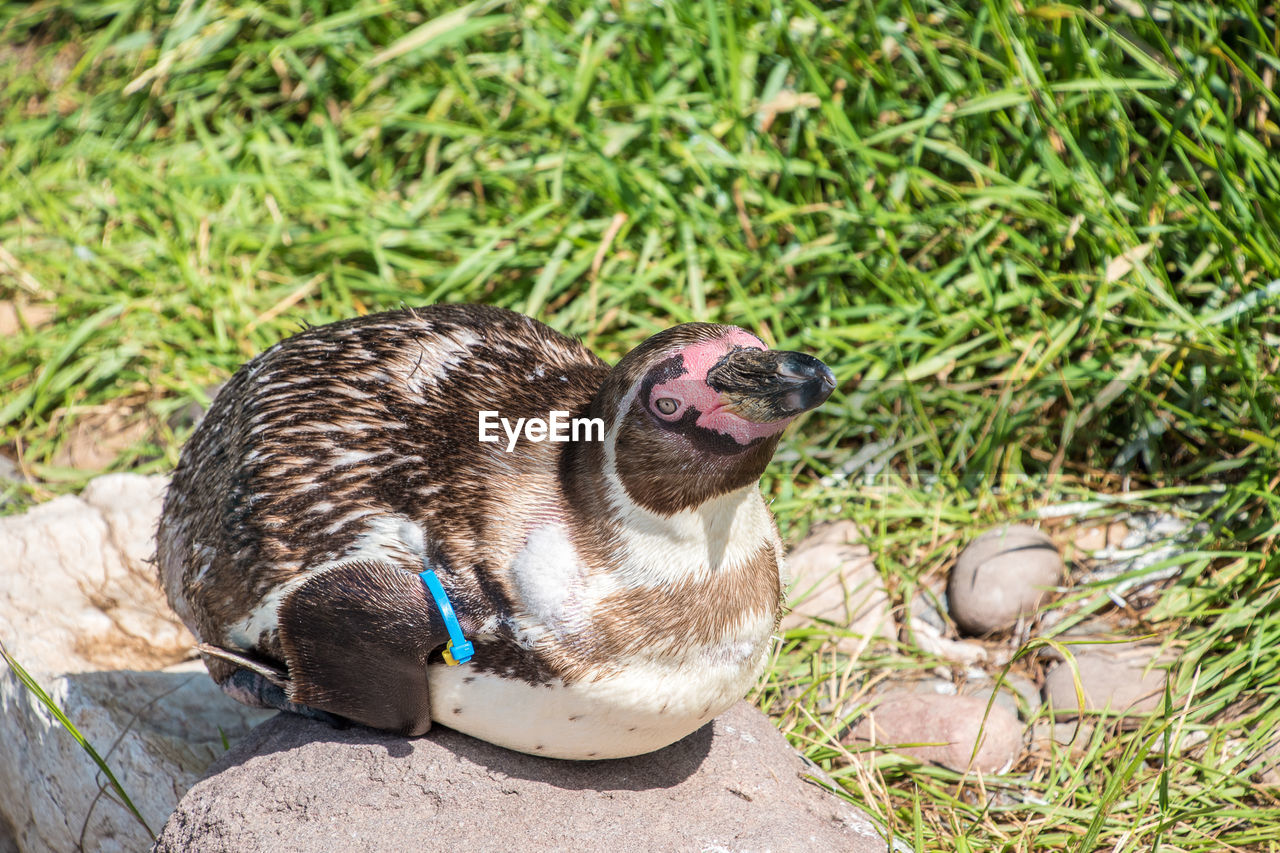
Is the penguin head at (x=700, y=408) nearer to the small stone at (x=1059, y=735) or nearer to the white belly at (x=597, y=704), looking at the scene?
the white belly at (x=597, y=704)

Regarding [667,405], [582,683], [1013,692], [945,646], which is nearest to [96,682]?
[582,683]

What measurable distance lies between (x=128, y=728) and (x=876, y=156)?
3184 millimetres

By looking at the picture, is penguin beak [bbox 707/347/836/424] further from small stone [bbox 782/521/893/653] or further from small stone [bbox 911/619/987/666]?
small stone [bbox 911/619/987/666]

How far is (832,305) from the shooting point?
4.63 m

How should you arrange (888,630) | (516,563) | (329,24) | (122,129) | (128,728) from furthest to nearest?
(122,129)
(329,24)
(888,630)
(128,728)
(516,563)

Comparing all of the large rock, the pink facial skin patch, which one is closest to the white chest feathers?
the pink facial skin patch

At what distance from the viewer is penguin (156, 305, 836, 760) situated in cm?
253

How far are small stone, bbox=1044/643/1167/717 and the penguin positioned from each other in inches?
49.1

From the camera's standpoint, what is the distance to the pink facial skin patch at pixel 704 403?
241 centimetres

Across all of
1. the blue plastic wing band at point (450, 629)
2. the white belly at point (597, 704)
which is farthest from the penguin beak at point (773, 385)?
the blue plastic wing band at point (450, 629)

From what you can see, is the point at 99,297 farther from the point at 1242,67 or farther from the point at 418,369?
the point at 1242,67

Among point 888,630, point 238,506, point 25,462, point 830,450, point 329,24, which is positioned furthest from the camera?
point 329,24

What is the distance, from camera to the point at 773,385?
238cm

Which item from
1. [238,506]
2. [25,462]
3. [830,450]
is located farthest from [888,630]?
[25,462]
